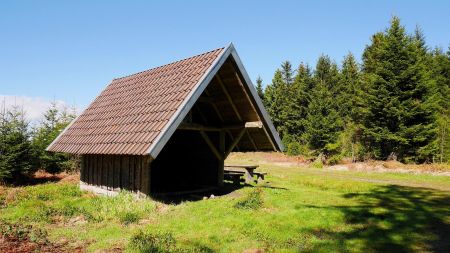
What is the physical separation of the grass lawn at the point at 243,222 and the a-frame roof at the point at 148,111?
1927 millimetres

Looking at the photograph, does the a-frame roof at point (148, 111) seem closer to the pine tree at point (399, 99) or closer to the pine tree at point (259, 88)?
the pine tree at point (399, 99)

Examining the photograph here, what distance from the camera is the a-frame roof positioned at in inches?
437

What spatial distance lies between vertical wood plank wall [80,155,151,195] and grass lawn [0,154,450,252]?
1.92 feet

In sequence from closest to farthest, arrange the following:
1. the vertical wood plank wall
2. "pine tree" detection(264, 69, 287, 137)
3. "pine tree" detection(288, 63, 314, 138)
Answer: the vertical wood plank wall
"pine tree" detection(288, 63, 314, 138)
"pine tree" detection(264, 69, 287, 137)

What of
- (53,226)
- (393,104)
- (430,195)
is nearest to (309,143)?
(393,104)

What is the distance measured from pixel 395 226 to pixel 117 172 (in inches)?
373

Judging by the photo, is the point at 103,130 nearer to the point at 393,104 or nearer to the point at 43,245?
the point at 43,245

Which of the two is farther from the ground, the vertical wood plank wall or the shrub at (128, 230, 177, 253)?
the vertical wood plank wall

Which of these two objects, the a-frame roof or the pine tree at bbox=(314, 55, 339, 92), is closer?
the a-frame roof

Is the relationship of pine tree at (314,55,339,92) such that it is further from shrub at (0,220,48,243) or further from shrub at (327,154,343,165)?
shrub at (0,220,48,243)

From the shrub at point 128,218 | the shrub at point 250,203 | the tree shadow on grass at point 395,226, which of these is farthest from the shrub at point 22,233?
the tree shadow on grass at point 395,226

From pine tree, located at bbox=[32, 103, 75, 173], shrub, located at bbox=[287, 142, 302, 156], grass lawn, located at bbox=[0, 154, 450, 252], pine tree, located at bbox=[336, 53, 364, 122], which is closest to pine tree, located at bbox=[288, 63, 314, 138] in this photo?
pine tree, located at bbox=[336, 53, 364, 122]

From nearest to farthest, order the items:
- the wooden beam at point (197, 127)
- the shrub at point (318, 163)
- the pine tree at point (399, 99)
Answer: the wooden beam at point (197, 127), the pine tree at point (399, 99), the shrub at point (318, 163)

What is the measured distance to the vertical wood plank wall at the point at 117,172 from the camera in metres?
12.3
